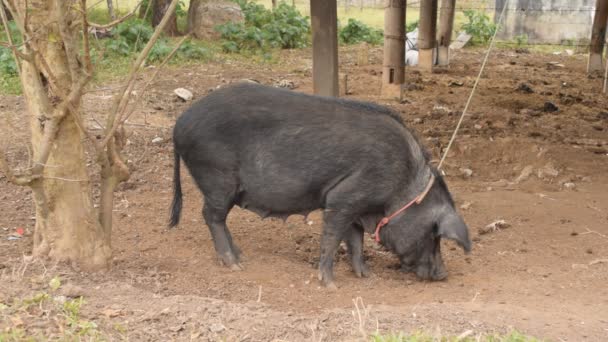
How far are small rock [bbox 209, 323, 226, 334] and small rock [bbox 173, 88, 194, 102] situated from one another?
6524mm

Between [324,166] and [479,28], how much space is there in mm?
14512

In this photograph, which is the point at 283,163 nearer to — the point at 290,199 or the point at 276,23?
the point at 290,199

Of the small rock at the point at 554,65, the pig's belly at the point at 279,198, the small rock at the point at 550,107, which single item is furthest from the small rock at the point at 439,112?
the small rock at the point at 554,65

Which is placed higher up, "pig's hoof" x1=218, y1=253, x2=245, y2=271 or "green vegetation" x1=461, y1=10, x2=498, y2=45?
"pig's hoof" x1=218, y1=253, x2=245, y2=271

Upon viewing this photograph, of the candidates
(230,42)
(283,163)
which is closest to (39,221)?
(283,163)

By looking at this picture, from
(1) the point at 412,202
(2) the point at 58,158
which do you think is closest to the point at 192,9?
(1) the point at 412,202

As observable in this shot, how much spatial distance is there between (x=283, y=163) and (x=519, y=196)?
269 cm

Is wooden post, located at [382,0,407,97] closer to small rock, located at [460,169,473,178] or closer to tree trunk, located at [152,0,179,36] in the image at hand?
small rock, located at [460,169,473,178]

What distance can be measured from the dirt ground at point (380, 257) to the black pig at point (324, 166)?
362 mm

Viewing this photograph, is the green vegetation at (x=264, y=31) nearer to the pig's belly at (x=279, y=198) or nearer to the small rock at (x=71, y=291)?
the pig's belly at (x=279, y=198)

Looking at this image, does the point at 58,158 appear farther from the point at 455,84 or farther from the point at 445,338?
the point at 455,84

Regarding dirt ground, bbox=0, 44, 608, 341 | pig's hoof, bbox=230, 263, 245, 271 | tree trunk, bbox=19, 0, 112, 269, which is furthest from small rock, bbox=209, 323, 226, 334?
pig's hoof, bbox=230, 263, 245, 271

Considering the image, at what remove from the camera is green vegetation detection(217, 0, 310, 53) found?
1501cm

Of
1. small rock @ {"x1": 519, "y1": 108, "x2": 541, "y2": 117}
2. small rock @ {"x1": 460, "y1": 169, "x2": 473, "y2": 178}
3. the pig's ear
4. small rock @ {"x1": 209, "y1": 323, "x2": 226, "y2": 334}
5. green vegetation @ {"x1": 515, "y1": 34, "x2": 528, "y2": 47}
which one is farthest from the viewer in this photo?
green vegetation @ {"x1": 515, "y1": 34, "x2": 528, "y2": 47}
